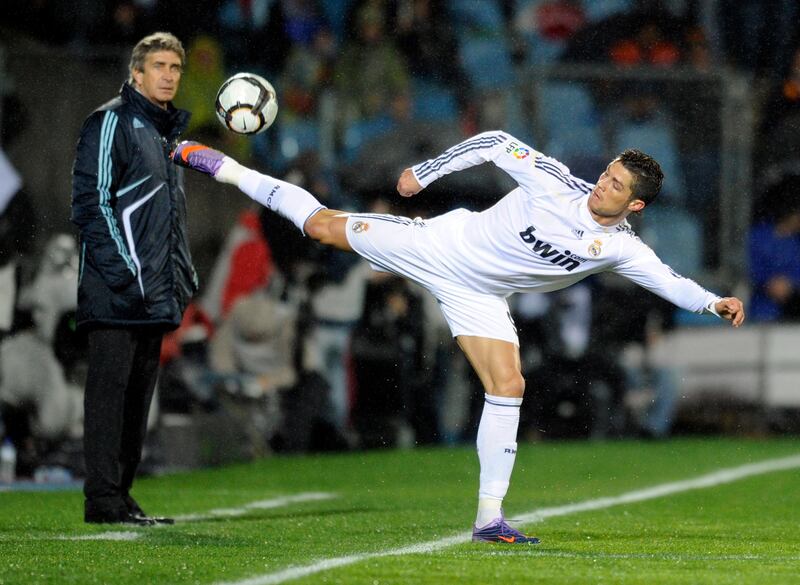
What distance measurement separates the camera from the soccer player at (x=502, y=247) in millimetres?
6531

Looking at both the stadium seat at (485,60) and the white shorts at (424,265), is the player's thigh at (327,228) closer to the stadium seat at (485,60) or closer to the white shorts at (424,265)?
the white shorts at (424,265)

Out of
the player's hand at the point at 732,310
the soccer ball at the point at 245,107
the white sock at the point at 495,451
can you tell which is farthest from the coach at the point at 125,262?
the player's hand at the point at 732,310

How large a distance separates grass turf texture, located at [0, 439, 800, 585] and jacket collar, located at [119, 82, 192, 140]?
1916 mm

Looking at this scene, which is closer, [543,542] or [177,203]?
[543,542]

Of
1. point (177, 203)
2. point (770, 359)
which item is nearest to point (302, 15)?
point (770, 359)

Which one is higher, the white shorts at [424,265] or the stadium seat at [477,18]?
the stadium seat at [477,18]

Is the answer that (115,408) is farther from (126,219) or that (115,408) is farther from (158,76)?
(158,76)

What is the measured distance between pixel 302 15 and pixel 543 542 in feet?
34.9

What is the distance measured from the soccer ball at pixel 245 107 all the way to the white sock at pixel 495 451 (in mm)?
1892

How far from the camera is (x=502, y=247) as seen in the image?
6.78 m

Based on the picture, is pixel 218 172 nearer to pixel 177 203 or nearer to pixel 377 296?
pixel 177 203

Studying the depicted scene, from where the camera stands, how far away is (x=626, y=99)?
620 inches

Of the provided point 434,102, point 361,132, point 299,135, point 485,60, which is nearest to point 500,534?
point 361,132

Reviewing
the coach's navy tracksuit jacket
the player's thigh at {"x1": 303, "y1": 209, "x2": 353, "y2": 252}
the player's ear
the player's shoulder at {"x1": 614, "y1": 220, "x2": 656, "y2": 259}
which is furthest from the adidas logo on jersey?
the coach's navy tracksuit jacket
